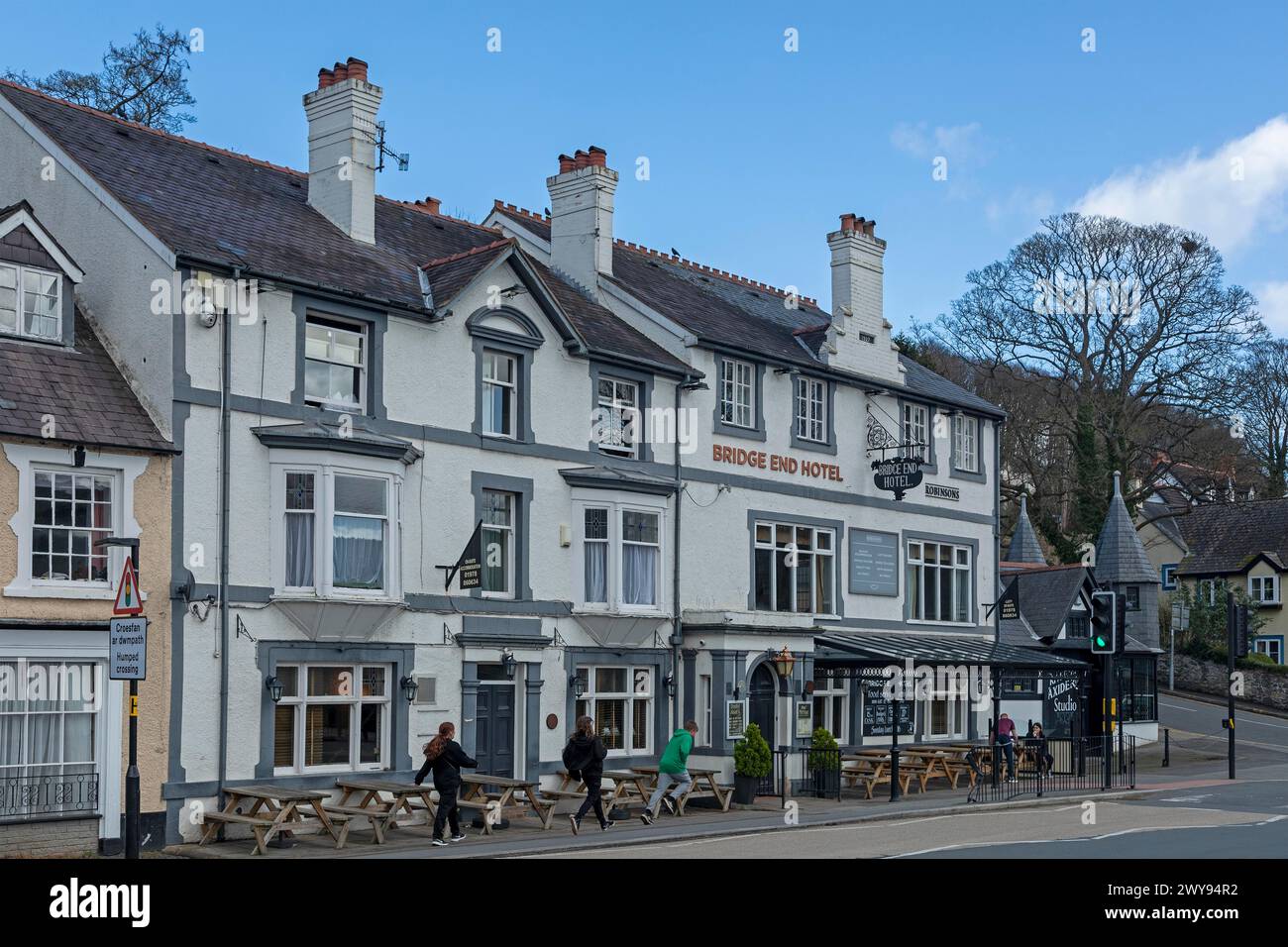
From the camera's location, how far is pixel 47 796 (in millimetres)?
20328

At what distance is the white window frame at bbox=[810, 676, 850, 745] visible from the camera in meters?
32.8

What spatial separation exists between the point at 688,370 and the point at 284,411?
361 inches

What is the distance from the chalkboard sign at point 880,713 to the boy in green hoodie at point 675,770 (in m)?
9.56

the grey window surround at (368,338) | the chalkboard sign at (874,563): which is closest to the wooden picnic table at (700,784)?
the chalkboard sign at (874,563)

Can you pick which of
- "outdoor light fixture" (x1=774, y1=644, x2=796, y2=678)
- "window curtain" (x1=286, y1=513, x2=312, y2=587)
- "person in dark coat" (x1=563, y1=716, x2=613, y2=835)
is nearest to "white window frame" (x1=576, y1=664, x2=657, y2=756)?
"outdoor light fixture" (x1=774, y1=644, x2=796, y2=678)

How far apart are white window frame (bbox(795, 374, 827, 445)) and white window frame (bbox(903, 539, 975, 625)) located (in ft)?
13.2

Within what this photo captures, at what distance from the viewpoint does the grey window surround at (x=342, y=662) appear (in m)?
22.7

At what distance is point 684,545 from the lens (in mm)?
29875

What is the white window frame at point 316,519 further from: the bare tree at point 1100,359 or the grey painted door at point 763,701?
the bare tree at point 1100,359

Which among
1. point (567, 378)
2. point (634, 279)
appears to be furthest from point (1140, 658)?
point (567, 378)

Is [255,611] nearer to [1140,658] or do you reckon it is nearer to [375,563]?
[375,563]

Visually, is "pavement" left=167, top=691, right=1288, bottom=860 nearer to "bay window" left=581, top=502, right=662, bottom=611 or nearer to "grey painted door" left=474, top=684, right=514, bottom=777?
"grey painted door" left=474, top=684, right=514, bottom=777

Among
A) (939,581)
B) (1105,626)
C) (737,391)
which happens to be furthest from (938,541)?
(737,391)
